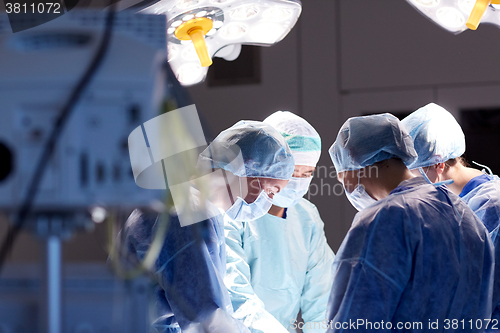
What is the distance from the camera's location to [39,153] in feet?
2.22

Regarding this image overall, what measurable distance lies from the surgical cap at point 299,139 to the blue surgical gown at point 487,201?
0.63 m

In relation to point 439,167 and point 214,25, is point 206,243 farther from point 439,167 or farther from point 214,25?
point 439,167

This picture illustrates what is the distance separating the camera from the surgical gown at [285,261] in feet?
5.98

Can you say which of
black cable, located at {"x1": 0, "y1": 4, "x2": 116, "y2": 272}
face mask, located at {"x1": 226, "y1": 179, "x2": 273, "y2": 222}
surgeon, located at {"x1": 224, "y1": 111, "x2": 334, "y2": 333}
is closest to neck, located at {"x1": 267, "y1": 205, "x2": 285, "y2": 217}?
surgeon, located at {"x1": 224, "y1": 111, "x2": 334, "y2": 333}

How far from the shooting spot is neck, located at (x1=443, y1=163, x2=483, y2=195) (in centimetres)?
176

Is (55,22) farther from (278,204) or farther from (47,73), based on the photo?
(278,204)

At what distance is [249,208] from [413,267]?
0.58 metres

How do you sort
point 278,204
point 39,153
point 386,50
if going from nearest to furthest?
point 39,153 < point 278,204 < point 386,50

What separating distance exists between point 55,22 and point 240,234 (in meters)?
1.25

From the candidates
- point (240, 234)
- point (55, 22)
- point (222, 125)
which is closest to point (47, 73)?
point (55, 22)

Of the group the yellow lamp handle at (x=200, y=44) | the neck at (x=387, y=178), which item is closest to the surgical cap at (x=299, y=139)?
the neck at (x=387, y=178)

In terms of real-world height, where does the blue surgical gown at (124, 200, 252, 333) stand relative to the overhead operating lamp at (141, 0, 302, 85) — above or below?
below

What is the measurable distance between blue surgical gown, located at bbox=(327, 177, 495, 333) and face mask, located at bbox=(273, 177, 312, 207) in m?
0.80

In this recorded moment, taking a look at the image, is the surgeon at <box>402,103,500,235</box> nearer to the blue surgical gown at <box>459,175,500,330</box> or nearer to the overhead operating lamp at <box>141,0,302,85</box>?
the blue surgical gown at <box>459,175,500,330</box>
